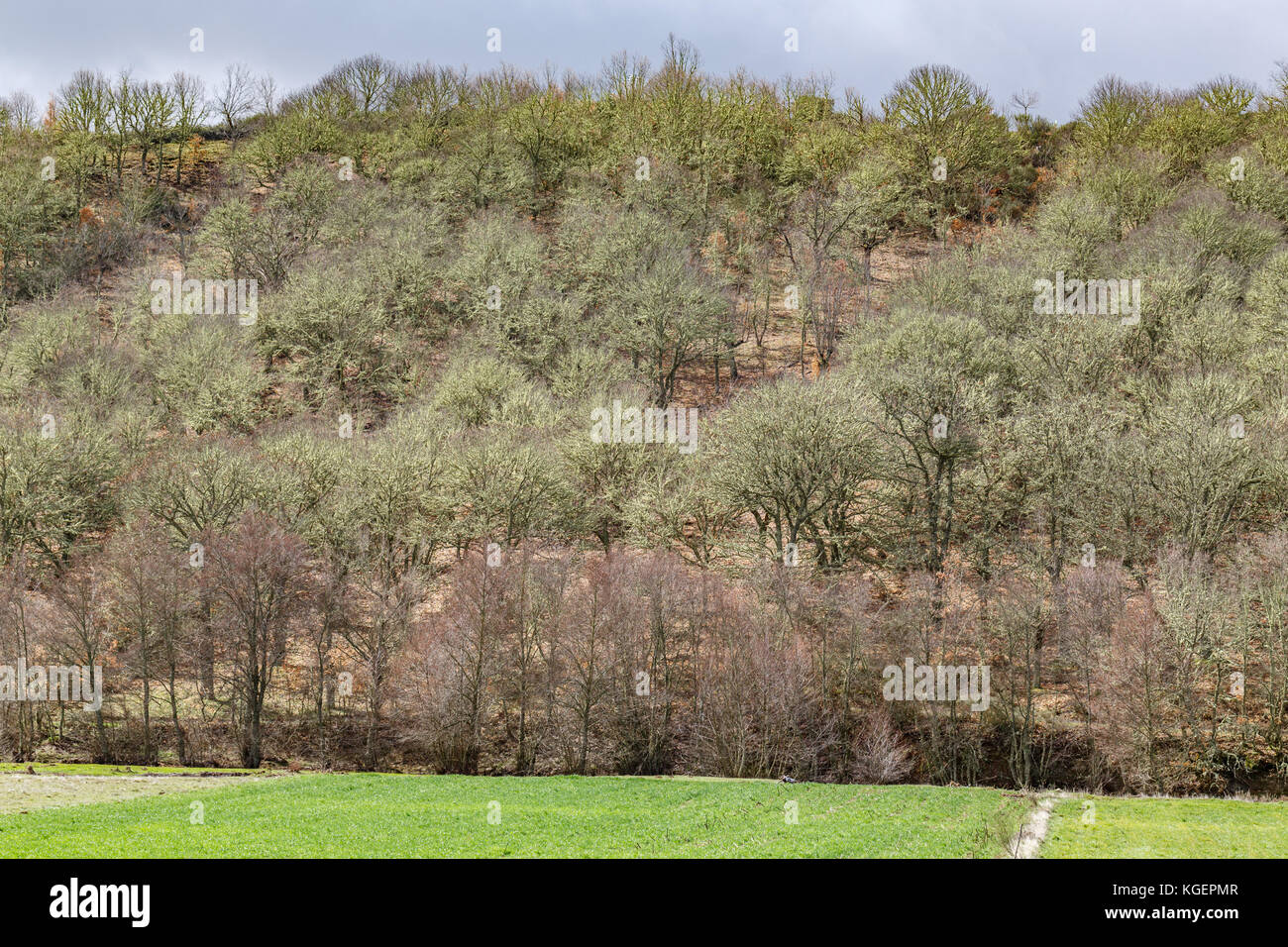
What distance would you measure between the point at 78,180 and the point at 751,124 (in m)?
80.1

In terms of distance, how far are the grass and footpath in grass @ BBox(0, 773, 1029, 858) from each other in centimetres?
167

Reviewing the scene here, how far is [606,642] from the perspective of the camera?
5438cm

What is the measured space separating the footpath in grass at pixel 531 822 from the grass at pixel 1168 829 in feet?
5.49

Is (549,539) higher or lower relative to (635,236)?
lower

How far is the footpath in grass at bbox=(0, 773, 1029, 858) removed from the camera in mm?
27906

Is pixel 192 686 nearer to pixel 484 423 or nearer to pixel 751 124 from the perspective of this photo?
pixel 484 423

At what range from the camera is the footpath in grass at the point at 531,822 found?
91.6ft
